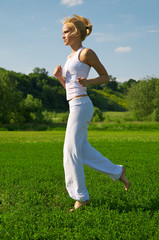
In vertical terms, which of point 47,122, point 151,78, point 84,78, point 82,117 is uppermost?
point 151,78

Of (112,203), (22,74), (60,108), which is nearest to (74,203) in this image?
(112,203)

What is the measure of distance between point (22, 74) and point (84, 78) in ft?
339

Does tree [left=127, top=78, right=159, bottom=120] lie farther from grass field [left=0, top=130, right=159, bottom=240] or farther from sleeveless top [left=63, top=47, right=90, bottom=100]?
sleeveless top [left=63, top=47, right=90, bottom=100]

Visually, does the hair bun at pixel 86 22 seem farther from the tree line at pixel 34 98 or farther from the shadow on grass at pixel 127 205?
the tree line at pixel 34 98

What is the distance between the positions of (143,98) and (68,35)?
62.1 meters

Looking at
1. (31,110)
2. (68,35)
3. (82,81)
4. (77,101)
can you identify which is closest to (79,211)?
(77,101)

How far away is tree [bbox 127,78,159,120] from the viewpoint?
211ft

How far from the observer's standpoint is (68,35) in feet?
15.3

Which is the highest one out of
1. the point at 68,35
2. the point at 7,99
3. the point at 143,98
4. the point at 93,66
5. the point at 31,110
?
the point at 143,98

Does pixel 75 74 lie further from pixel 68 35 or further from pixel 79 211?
pixel 79 211

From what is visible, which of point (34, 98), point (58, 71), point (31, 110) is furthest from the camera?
point (34, 98)

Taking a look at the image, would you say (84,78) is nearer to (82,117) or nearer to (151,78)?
(82,117)

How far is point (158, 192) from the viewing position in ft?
18.0

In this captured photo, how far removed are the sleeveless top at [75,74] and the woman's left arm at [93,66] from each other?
0.27 ft
